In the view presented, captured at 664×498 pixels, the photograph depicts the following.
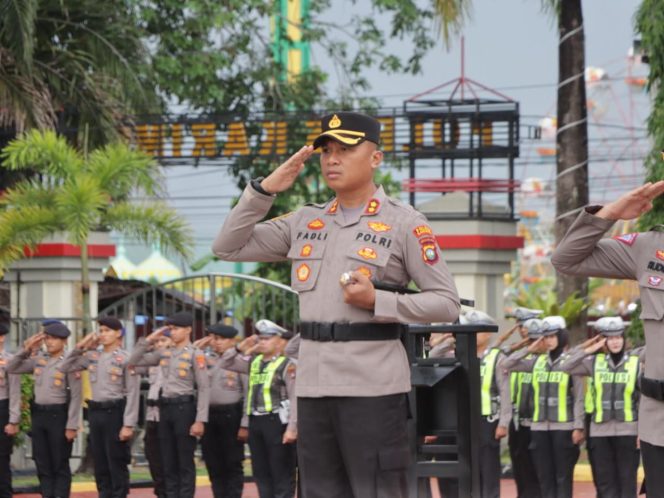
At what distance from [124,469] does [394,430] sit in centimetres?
949

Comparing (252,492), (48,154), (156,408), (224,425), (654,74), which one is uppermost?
(654,74)

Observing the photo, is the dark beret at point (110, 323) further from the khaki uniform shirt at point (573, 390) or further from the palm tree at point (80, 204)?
the khaki uniform shirt at point (573, 390)

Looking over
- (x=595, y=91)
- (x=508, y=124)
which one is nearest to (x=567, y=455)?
(x=508, y=124)

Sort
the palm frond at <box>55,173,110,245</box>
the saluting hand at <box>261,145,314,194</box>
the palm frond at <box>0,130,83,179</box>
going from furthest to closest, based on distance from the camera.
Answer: the palm frond at <box>0,130,83,179</box> → the palm frond at <box>55,173,110,245</box> → the saluting hand at <box>261,145,314,194</box>

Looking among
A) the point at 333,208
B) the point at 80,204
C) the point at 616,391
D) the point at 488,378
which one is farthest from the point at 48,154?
the point at 333,208

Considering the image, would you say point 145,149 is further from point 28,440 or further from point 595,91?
point 595,91

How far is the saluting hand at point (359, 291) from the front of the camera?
535 cm

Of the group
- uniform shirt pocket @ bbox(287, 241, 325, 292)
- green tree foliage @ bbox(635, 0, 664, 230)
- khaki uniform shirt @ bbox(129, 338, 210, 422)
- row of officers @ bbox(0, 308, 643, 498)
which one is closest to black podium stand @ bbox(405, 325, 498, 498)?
uniform shirt pocket @ bbox(287, 241, 325, 292)

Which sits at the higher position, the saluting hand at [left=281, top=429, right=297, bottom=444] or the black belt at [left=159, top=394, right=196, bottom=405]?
the black belt at [left=159, top=394, right=196, bottom=405]

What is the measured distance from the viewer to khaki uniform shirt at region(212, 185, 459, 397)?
5.53m

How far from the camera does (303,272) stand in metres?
5.70

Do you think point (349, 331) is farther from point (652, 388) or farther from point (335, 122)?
point (652, 388)

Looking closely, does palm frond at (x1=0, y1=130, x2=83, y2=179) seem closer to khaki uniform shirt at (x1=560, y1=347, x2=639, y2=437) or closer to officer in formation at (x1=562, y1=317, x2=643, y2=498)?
khaki uniform shirt at (x1=560, y1=347, x2=639, y2=437)

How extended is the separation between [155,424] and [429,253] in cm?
989
